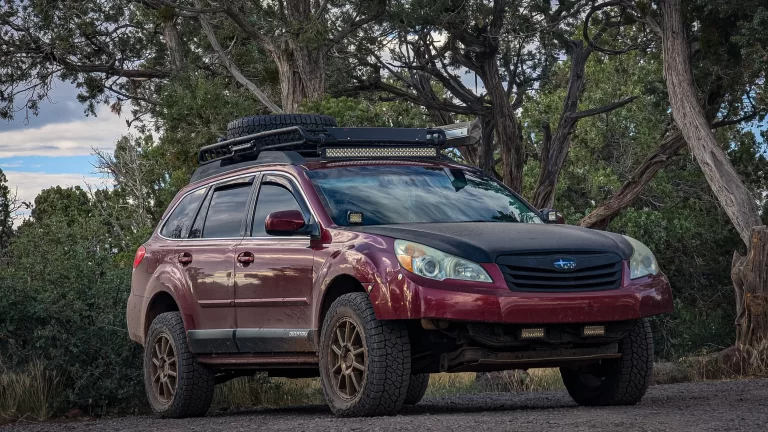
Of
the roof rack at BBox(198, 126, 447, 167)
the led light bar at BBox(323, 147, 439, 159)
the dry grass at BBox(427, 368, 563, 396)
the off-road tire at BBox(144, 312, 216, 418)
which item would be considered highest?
the roof rack at BBox(198, 126, 447, 167)

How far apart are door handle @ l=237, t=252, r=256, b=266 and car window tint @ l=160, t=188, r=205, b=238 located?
4.11 ft

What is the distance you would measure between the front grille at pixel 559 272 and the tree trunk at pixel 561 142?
63.9 ft

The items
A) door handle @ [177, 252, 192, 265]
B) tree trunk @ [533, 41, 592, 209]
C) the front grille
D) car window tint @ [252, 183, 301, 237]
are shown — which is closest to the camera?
the front grille

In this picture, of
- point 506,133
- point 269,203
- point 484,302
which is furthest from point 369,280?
point 506,133

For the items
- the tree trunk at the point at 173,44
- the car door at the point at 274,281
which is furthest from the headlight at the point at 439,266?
the tree trunk at the point at 173,44

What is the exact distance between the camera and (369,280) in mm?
7543

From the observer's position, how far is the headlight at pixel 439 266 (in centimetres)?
731

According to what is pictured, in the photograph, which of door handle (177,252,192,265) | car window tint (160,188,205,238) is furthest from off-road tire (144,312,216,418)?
car window tint (160,188,205,238)

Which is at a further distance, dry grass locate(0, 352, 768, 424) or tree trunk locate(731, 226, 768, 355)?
tree trunk locate(731, 226, 768, 355)

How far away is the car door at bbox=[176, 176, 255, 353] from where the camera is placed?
9094mm

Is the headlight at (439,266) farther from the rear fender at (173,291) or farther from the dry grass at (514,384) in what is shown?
the dry grass at (514,384)

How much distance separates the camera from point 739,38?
1983 centimetres

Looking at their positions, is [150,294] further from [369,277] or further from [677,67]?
[677,67]

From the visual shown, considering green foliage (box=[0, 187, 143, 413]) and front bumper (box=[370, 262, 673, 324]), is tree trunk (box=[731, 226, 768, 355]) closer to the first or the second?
front bumper (box=[370, 262, 673, 324])
